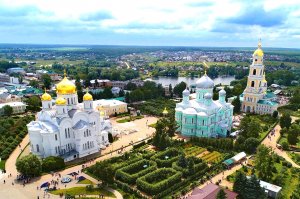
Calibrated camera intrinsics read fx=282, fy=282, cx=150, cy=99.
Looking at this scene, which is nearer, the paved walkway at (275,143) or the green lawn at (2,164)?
the green lawn at (2,164)

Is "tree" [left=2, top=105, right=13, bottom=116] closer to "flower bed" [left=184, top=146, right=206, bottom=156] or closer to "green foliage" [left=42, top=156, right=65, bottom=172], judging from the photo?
"green foliage" [left=42, top=156, right=65, bottom=172]

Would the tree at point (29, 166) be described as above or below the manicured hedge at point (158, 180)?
above

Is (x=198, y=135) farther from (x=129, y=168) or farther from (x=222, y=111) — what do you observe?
(x=129, y=168)

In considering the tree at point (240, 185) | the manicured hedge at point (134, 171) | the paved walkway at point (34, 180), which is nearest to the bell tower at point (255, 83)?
the paved walkway at point (34, 180)

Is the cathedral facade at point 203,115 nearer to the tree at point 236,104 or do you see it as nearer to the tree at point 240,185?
the tree at point 236,104

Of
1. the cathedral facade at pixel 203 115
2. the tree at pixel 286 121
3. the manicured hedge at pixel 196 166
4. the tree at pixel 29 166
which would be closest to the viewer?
the tree at pixel 29 166

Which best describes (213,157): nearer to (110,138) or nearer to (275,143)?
(275,143)
